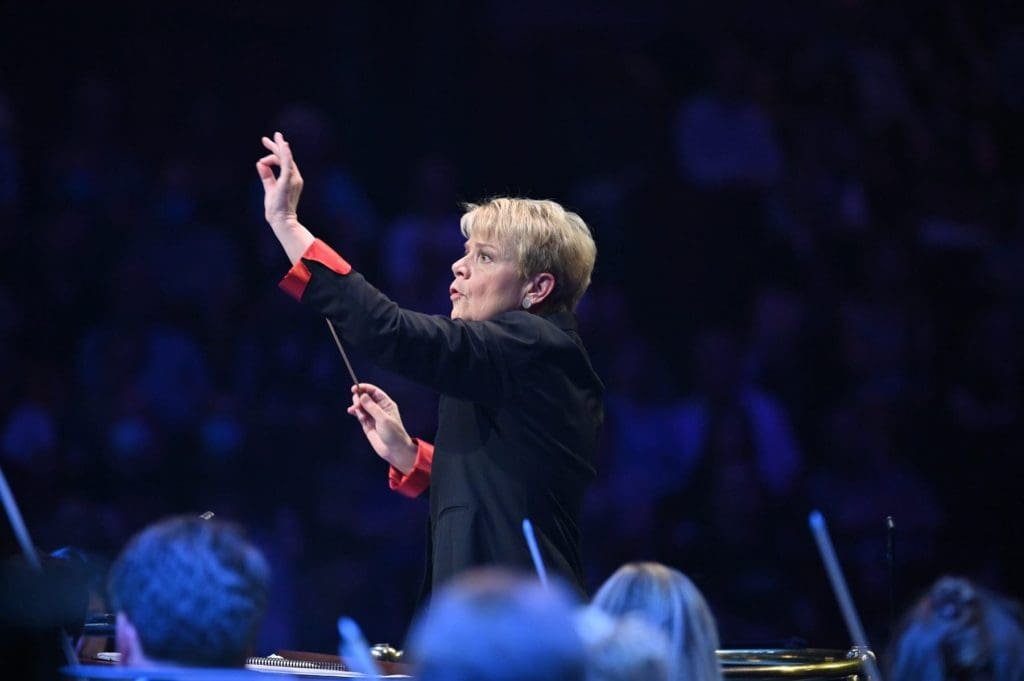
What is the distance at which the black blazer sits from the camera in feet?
9.41

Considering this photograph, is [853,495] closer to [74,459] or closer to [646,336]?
[646,336]

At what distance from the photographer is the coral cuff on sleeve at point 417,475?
3521 millimetres

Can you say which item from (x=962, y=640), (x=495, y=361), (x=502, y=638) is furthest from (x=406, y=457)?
(x=502, y=638)

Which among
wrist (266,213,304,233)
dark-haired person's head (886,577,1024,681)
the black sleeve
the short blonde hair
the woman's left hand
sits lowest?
dark-haired person's head (886,577,1024,681)

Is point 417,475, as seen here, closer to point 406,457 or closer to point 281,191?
point 406,457

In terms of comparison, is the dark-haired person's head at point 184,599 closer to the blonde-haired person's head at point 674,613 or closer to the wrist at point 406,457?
the blonde-haired person's head at point 674,613

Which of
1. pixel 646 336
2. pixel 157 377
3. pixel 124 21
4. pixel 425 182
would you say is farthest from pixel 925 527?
pixel 124 21

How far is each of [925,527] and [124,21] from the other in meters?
4.10

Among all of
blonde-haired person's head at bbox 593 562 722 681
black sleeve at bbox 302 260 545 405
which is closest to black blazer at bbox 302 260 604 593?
black sleeve at bbox 302 260 545 405

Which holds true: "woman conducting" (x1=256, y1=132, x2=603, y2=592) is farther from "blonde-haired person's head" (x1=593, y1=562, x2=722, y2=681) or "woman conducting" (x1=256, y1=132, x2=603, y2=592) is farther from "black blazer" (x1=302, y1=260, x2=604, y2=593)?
"blonde-haired person's head" (x1=593, y1=562, x2=722, y2=681)

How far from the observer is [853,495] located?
19.2ft

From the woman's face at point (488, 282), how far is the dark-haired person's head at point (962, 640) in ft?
4.96

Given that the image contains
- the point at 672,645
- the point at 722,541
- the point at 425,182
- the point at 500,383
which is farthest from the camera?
the point at 425,182

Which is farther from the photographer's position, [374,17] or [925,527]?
[374,17]
